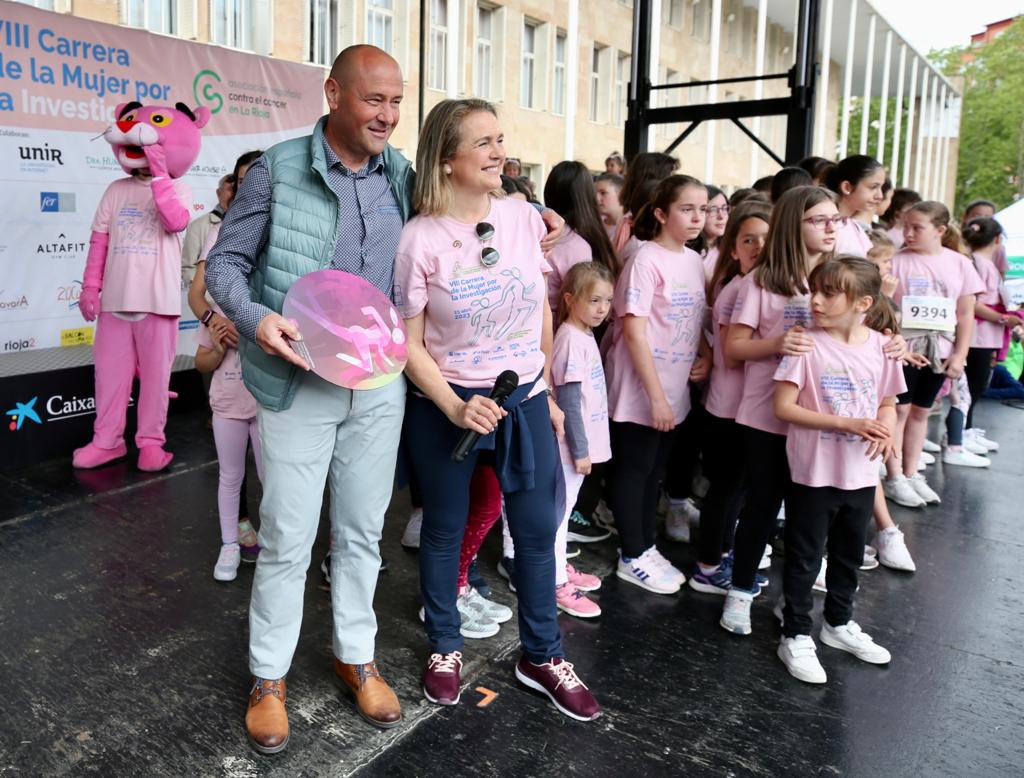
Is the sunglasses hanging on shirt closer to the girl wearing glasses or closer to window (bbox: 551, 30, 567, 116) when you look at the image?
the girl wearing glasses

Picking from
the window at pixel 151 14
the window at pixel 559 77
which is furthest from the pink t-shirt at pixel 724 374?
the window at pixel 559 77

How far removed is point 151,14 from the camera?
888cm

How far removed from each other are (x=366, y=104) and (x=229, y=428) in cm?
166

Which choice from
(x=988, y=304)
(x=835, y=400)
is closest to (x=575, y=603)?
(x=835, y=400)

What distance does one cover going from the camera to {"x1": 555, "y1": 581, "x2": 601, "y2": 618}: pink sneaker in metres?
3.09

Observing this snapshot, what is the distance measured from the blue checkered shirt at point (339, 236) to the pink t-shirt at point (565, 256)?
3.95ft

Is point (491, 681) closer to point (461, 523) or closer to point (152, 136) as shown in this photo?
point (461, 523)

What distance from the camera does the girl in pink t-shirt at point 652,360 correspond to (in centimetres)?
320

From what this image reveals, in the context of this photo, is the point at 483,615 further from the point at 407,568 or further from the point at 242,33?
the point at 242,33

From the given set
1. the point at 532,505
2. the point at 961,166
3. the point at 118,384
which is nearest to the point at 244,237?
the point at 532,505

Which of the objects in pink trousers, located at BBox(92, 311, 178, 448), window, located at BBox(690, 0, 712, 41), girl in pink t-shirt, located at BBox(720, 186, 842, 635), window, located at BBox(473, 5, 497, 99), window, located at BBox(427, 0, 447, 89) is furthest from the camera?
window, located at BBox(690, 0, 712, 41)

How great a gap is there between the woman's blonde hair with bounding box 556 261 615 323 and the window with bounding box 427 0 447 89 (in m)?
11.2

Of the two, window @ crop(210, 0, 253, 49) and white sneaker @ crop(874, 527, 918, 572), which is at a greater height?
window @ crop(210, 0, 253, 49)

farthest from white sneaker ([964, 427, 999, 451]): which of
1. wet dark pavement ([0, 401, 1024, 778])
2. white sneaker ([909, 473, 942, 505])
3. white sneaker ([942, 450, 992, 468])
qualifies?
wet dark pavement ([0, 401, 1024, 778])
